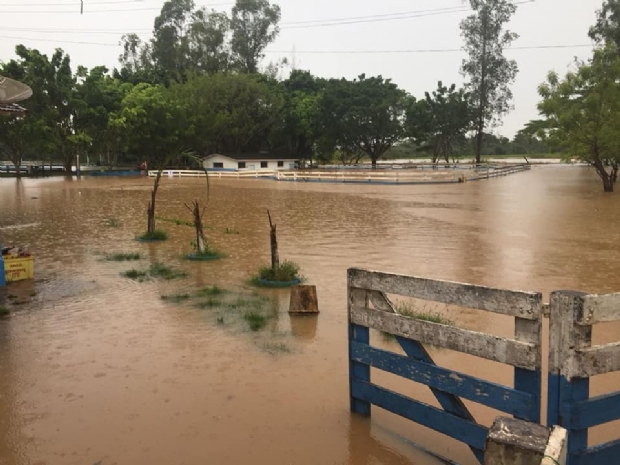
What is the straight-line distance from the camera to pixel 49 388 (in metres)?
5.10

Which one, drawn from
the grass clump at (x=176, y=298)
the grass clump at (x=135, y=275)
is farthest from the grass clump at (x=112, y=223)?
the grass clump at (x=176, y=298)

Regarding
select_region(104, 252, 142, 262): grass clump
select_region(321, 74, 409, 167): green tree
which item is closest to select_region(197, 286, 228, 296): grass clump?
select_region(104, 252, 142, 262): grass clump

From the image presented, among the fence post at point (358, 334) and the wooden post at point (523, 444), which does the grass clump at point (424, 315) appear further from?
the wooden post at point (523, 444)

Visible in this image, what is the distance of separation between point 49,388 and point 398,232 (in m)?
12.4

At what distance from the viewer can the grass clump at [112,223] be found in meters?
17.2

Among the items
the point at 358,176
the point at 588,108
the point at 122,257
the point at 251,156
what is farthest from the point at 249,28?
the point at 122,257

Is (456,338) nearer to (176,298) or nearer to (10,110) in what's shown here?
(176,298)

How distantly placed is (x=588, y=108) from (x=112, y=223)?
85.2 feet

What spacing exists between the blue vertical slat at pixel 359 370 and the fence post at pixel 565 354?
4.74 ft

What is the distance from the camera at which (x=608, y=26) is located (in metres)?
49.3

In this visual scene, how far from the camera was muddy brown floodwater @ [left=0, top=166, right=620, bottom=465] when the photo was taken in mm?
4125

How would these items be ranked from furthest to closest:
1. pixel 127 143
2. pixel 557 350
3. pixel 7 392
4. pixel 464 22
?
1. pixel 464 22
2. pixel 127 143
3. pixel 7 392
4. pixel 557 350

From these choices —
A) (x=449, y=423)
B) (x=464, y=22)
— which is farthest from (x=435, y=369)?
(x=464, y=22)

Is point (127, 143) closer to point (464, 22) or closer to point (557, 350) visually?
point (464, 22)
